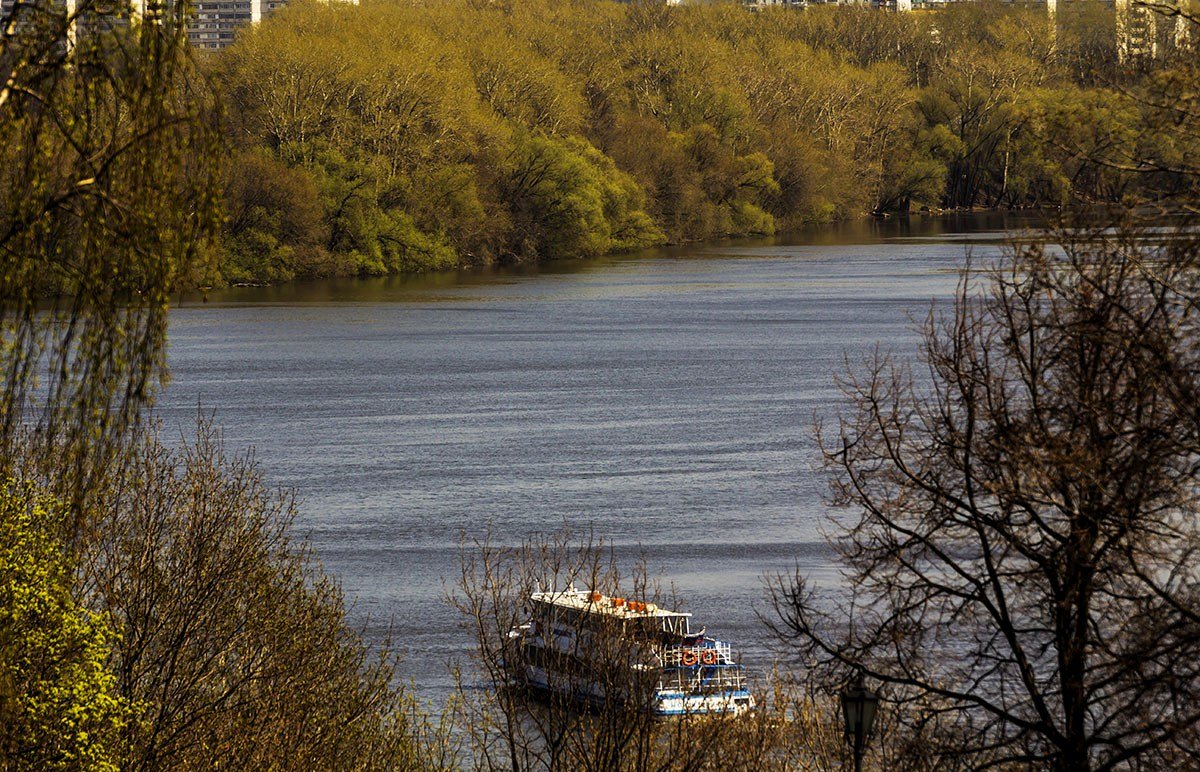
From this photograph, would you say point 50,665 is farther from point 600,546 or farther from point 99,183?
point 99,183

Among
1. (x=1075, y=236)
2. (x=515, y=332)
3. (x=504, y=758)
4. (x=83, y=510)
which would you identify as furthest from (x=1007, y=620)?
(x=515, y=332)

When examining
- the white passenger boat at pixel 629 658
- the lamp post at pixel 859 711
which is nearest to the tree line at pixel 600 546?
the white passenger boat at pixel 629 658

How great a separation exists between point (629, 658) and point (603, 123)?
8633 centimetres

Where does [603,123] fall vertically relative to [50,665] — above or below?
above

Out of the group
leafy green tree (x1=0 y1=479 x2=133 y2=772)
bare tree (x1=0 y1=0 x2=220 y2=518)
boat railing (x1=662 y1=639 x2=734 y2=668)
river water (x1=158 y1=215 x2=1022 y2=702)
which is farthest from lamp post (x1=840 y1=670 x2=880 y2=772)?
boat railing (x1=662 y1=639 x2=734 y2=668)

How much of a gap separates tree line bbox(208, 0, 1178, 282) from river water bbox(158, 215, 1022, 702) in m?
4.42

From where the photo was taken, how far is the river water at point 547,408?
32.0 meters

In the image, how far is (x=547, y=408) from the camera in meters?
47.9

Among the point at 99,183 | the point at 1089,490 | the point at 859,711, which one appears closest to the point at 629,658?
the point at 1089,490

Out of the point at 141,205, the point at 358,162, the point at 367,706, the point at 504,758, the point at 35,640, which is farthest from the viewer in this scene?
the point at 358,162

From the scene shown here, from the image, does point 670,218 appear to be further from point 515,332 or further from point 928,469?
point 928,469

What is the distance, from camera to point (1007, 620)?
12305 mm

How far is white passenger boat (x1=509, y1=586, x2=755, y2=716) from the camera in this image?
1623cm

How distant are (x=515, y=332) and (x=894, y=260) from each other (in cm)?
2901
